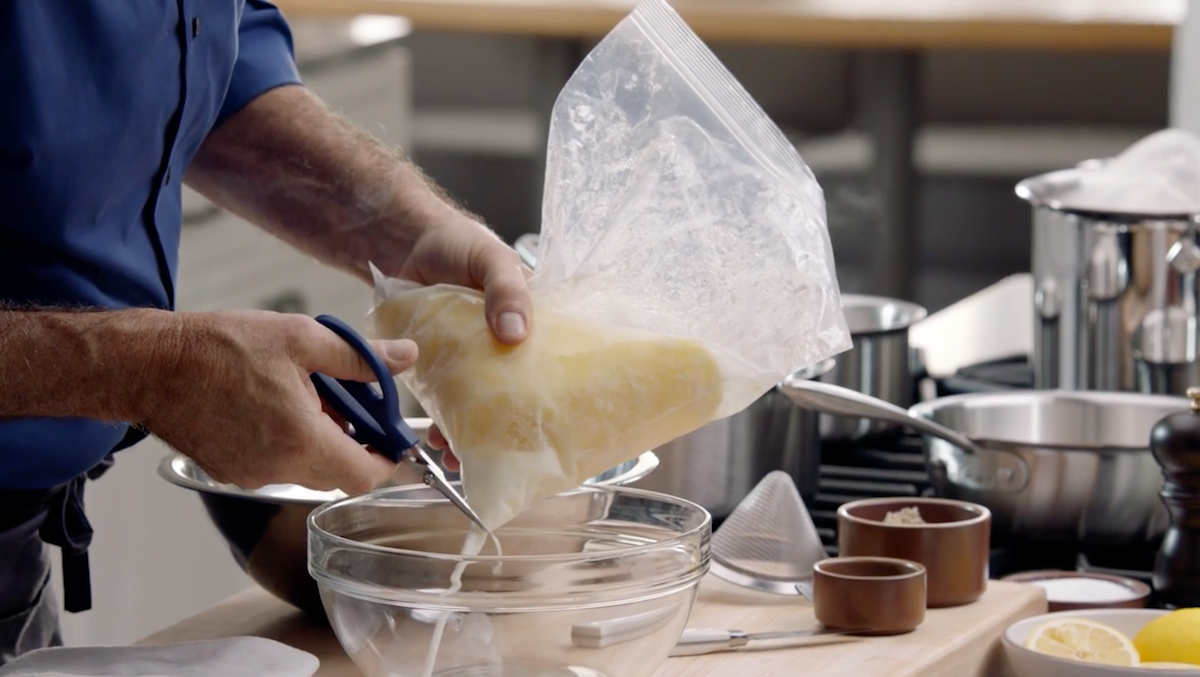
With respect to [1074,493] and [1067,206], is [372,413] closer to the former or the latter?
[1074,493]

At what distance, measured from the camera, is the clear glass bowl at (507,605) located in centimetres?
91

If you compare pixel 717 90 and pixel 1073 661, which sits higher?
pixel 717 90

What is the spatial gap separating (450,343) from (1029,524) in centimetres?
57

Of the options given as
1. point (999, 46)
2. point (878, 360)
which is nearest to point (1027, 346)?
point (878, 360)

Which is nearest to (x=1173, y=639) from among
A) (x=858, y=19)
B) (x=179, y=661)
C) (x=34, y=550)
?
(x=179, y=661)

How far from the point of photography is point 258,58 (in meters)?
1.46

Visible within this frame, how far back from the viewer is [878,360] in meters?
1.61

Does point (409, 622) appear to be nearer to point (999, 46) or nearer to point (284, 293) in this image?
point (284, 293)

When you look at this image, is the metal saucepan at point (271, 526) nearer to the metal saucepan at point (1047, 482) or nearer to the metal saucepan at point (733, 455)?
the metal saucepan at point (733, 455)

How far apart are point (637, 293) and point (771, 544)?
0.30 meters

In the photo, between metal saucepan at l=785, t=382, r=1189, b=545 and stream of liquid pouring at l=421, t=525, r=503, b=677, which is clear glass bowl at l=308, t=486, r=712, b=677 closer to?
stream of liquid pouring at l=421, t=525, r=503, b=677

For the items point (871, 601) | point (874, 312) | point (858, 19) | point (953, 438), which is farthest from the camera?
point (858, 19)

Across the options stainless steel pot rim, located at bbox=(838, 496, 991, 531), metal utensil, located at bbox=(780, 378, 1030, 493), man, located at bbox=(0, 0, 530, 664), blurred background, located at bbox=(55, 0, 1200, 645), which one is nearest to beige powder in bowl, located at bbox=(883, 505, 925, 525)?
stainless steel pot rim, located at bbox=(838, 496, 991, 531)

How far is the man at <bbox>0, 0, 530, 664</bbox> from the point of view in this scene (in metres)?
0.93
